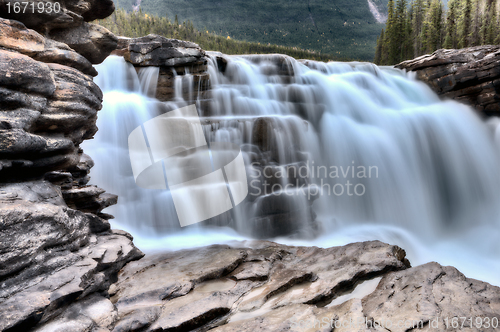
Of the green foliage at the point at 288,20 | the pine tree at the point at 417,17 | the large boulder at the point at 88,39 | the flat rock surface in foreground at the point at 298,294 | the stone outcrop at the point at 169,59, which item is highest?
the green foliage at the point at 288,20

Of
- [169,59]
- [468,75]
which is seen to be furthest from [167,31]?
[468,75]

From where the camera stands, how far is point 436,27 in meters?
32.0

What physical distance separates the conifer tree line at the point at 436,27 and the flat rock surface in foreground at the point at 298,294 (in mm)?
35266

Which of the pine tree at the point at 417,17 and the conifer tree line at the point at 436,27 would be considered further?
the pine tree at the point at 417,17

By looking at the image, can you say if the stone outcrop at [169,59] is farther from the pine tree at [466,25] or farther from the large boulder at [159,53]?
the pine tree at [466,25]

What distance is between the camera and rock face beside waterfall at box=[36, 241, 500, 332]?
116 inches

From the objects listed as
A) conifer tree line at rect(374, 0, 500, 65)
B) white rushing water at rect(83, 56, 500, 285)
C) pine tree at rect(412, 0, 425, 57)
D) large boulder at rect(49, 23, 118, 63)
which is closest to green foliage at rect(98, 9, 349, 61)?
conifer tree line at rect(374, 0, 500, 65)

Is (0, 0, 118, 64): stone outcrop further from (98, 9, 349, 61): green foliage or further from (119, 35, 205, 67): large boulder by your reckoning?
(98, 9, 349, 61): green foliage

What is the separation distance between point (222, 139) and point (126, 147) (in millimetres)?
2945

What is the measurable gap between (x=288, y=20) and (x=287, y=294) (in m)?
141

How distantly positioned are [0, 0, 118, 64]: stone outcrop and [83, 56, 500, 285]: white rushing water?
3019 millimetres

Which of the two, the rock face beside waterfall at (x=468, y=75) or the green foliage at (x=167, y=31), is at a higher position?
the green foliage at (x=167, y=31)

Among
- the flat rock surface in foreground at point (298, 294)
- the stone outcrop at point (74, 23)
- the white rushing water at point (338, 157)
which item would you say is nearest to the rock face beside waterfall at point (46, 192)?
the stone outcrop at point (74, 23)

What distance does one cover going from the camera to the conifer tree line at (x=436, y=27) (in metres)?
29.0
